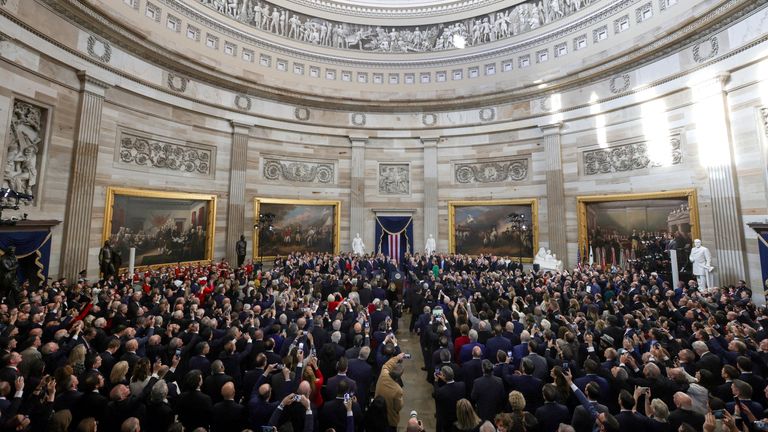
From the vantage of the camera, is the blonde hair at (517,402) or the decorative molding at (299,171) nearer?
the blonde hair at (517,402)

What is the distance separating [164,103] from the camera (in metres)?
17.6

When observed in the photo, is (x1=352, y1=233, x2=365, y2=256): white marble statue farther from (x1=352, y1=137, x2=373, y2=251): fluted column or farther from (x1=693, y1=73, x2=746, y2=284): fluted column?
(x1=693, y1=73, x2=746, y2=284): fluted column

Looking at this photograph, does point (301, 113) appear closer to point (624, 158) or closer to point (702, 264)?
point (624, 158)

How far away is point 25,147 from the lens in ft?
41.4

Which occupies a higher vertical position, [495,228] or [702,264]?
[495,228]

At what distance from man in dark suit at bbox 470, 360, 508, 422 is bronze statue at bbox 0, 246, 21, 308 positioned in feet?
39.9

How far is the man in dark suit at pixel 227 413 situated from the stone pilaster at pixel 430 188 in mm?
19293

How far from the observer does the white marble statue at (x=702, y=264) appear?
1387cm

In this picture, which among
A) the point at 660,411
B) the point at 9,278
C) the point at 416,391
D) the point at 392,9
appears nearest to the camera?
the point at 660,411

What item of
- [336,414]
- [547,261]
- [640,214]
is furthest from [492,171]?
[336,414]

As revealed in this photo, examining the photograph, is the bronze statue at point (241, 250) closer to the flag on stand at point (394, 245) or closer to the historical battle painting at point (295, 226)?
the historical battle painting at point (295, 226)

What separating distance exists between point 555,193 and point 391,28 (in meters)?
16.1

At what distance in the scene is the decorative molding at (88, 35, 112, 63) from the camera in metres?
14.6

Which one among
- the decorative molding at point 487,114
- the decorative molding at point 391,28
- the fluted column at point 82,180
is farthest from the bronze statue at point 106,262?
the decorative molding at point 487,114
